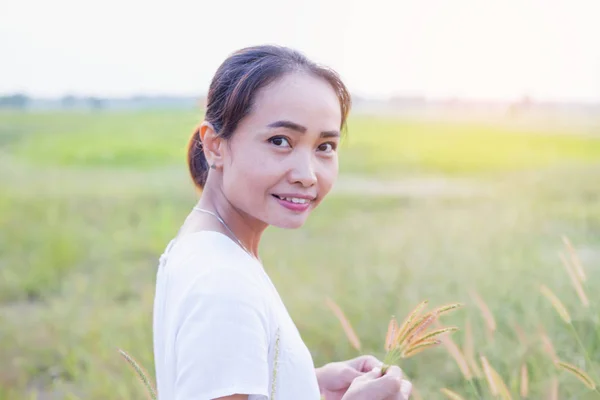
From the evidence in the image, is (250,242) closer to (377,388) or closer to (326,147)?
(326,147)

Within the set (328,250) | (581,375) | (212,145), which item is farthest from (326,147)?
(328,250)

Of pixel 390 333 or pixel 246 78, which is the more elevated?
pixel 246 78

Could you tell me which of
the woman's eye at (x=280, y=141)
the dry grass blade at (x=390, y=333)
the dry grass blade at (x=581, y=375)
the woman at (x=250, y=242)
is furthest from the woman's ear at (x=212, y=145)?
the dry grass blade at (x=581, y=375)

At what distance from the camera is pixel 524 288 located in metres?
3.51

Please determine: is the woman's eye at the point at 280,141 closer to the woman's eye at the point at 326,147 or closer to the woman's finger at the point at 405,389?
the woman's eye at the point at 326,147

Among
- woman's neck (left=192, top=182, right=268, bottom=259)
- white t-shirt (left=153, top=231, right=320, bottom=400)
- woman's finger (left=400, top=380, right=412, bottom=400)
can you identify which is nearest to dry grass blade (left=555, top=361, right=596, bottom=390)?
woman's finger (left=400, top=380, right=412, bottom=400)

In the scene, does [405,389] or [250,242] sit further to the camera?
[250,242]

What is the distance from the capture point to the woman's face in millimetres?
1176

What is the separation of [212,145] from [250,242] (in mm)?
168

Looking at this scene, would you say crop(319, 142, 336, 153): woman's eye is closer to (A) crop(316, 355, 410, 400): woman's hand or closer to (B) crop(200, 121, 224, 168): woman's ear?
(B) crop(200, 121, 224, 168): woman's ear

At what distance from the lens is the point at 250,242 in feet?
4.22

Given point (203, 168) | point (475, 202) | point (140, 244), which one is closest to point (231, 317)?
point (203, 168)

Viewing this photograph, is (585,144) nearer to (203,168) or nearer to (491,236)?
(491,236)

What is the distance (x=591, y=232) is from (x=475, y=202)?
106cm
